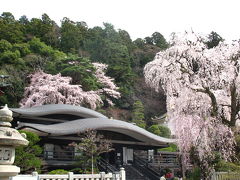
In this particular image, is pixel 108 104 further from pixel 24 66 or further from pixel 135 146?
pixel 135 146

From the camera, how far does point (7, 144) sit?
6.17 meters

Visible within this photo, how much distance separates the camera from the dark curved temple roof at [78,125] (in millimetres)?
19000

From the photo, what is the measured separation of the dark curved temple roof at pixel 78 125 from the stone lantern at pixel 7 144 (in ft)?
39.2

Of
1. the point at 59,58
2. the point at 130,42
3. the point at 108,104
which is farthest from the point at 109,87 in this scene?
the point at 130,42

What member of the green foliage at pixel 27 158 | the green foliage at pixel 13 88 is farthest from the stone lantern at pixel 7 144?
the green foliage at pixel 13 88

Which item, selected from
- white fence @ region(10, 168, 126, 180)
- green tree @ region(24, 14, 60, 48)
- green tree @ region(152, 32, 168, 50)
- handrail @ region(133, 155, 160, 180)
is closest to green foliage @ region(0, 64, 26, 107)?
green tree @ region(24, 14, 60, 48)

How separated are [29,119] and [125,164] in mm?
7328

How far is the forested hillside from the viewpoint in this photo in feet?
108

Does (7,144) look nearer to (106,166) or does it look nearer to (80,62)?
(106,166)

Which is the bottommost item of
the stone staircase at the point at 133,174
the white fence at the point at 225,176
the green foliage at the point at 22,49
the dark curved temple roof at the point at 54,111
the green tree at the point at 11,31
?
the stone staircase at the point at 133,174

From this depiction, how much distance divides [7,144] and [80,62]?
→ 28.5 meters

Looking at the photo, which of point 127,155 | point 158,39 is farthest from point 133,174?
point 158,39

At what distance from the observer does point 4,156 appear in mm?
6172

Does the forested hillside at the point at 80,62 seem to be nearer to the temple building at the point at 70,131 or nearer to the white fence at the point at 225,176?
the temple building at the point at 70,131
